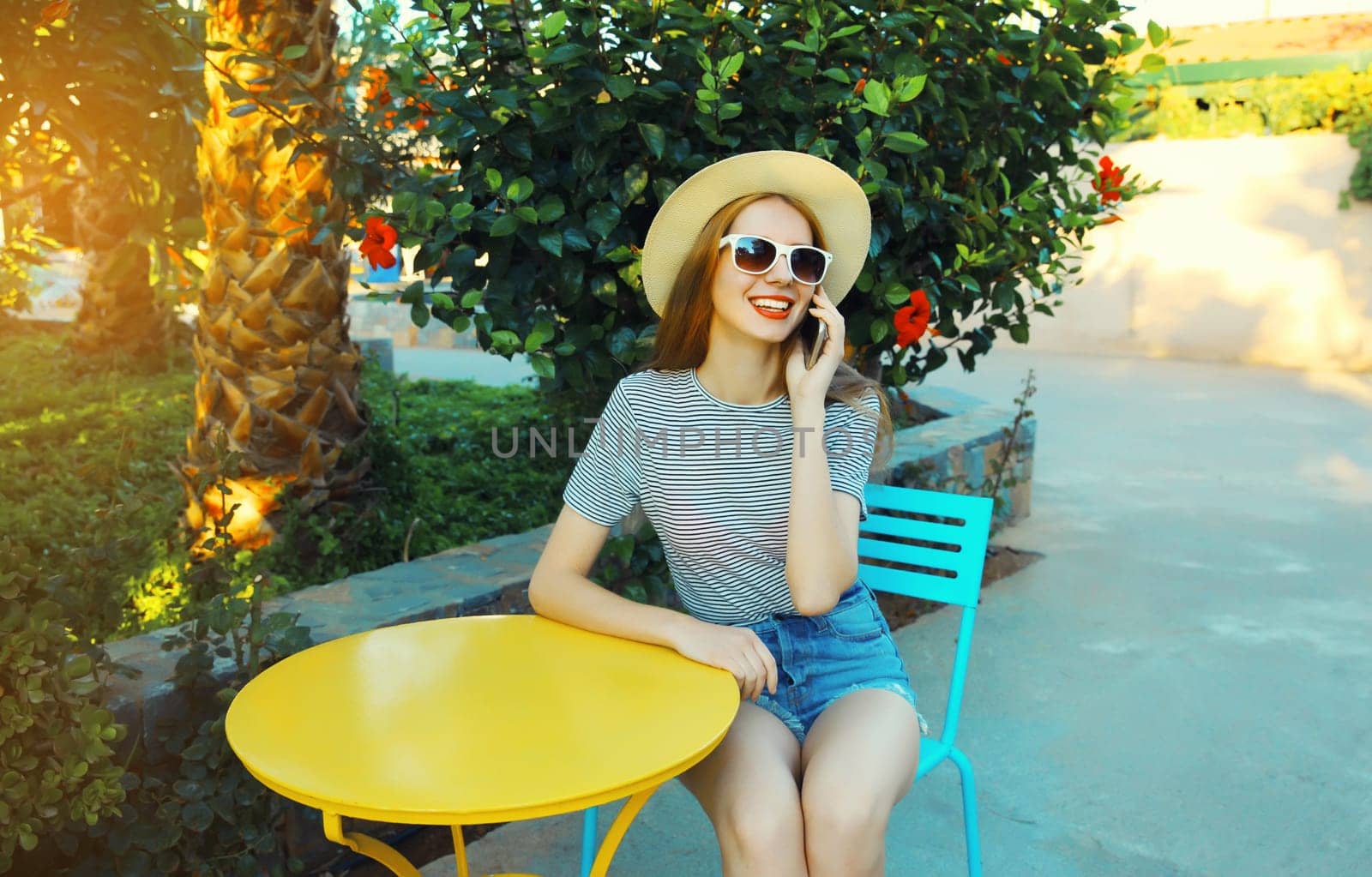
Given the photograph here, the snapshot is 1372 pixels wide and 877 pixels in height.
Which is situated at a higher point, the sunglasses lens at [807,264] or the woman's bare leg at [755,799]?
the sunglasses lens at [807,264]

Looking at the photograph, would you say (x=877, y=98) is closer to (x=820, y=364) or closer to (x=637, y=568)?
(x=820, y=364)

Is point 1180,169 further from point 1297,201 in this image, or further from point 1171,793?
point 1171,793

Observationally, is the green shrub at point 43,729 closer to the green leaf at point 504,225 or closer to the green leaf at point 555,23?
the green leaf at point 504,225

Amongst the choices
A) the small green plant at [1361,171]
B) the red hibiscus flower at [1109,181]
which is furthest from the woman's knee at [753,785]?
the small green plant at [1361,171]

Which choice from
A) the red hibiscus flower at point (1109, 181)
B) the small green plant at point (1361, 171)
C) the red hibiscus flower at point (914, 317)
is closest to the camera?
the red hibiscus flower at point (914, 317)

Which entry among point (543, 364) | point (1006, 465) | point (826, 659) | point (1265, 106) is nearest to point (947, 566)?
point (826, 659)

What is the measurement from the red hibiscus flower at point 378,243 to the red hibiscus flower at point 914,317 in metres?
1.35

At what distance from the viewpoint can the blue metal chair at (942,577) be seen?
2219 millimetres

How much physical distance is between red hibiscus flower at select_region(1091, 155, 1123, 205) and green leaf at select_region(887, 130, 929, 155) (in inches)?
37.2

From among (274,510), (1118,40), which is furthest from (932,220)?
(274,510)

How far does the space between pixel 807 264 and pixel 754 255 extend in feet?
0.36

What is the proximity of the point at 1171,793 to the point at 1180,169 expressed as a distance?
10559 millimetres

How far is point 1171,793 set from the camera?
293 cm

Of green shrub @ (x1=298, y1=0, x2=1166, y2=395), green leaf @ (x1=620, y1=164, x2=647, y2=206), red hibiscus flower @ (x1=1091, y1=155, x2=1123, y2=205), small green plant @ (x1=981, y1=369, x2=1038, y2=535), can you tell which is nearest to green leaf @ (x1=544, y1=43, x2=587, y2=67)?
green shrub @ (x1=298, y1=0, x2=1166, y2=395)
